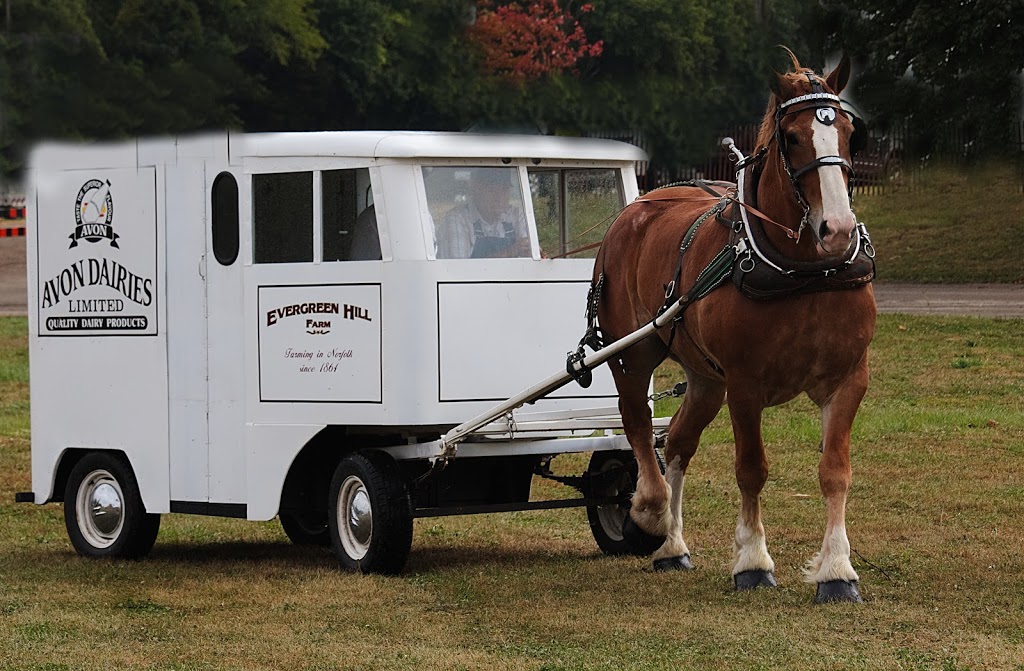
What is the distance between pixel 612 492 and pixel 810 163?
10.2 ft

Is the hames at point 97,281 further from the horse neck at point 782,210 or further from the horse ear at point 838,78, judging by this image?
the horse ear at point 838,78

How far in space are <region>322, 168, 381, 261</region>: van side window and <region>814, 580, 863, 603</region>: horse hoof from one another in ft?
9.39

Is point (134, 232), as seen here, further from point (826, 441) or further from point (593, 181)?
point (826, 441)

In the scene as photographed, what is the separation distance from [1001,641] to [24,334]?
17.2 metres

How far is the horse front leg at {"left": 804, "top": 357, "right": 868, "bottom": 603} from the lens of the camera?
7.52 metres

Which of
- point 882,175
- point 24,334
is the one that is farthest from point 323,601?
point 882,175

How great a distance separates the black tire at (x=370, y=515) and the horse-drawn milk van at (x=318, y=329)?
0.02 metres

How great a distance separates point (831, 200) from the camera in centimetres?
704

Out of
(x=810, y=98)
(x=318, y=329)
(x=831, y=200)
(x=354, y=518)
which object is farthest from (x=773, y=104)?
(x=354, y=518)

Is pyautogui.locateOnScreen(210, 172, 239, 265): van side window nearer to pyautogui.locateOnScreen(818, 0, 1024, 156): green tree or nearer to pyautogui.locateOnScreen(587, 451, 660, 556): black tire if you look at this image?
pyautogui.locateOnScreen(587, 451, 660, 556): black tire

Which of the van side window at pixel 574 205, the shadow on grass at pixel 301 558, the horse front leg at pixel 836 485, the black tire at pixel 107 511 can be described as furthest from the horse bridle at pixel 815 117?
the black tire at pixel 107 511

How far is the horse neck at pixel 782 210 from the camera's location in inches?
292

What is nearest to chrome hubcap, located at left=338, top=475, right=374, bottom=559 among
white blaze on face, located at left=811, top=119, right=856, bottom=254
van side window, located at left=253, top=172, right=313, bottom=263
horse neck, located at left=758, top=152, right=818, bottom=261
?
van side window, located at left=253, top=172, right=313, bottom=263

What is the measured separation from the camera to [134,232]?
31.7 feet
